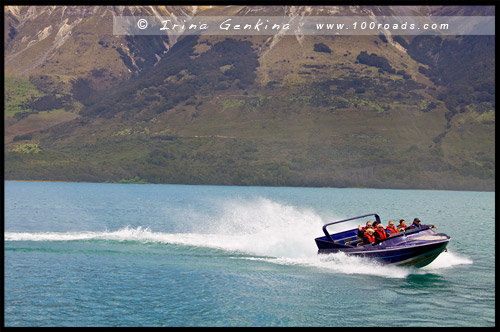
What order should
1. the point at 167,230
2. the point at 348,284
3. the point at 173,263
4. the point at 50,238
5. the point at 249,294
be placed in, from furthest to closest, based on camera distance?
the point at 167,230 → the point at 50,238 → the point at 173,263 → the point at 348,284 → the point at 249,294

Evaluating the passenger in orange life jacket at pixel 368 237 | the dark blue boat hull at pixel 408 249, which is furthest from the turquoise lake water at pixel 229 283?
the passenger in orange life jacket at pixel 368 237

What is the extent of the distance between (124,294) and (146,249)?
13.8m

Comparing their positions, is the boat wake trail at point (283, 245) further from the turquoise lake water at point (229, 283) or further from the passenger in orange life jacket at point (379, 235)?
the passenger in orange life jacket at point (379, 235)

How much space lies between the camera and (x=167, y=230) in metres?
66.6

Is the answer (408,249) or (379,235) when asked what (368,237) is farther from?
(408,249)

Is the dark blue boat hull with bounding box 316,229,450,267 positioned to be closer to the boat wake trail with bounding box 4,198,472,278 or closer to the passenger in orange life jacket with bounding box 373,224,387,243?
the passenger in orange life jacket with bounding box 373,224,387,243

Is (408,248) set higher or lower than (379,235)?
lower

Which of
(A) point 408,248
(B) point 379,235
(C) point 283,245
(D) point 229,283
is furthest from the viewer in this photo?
(C) point 283,245

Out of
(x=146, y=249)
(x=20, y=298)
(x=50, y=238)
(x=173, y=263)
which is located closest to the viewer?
(x=20, y=298)

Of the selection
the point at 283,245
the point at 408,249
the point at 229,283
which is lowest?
the point at 229,283

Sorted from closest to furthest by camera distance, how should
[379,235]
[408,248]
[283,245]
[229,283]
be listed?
[229,283]
[408,248]
[379,235]
[283,245]

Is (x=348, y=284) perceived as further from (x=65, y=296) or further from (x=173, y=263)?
(x=65, y=296)

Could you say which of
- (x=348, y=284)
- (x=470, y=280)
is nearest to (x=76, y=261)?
(x=348, y=284)

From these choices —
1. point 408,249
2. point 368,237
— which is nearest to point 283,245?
point 368,237
